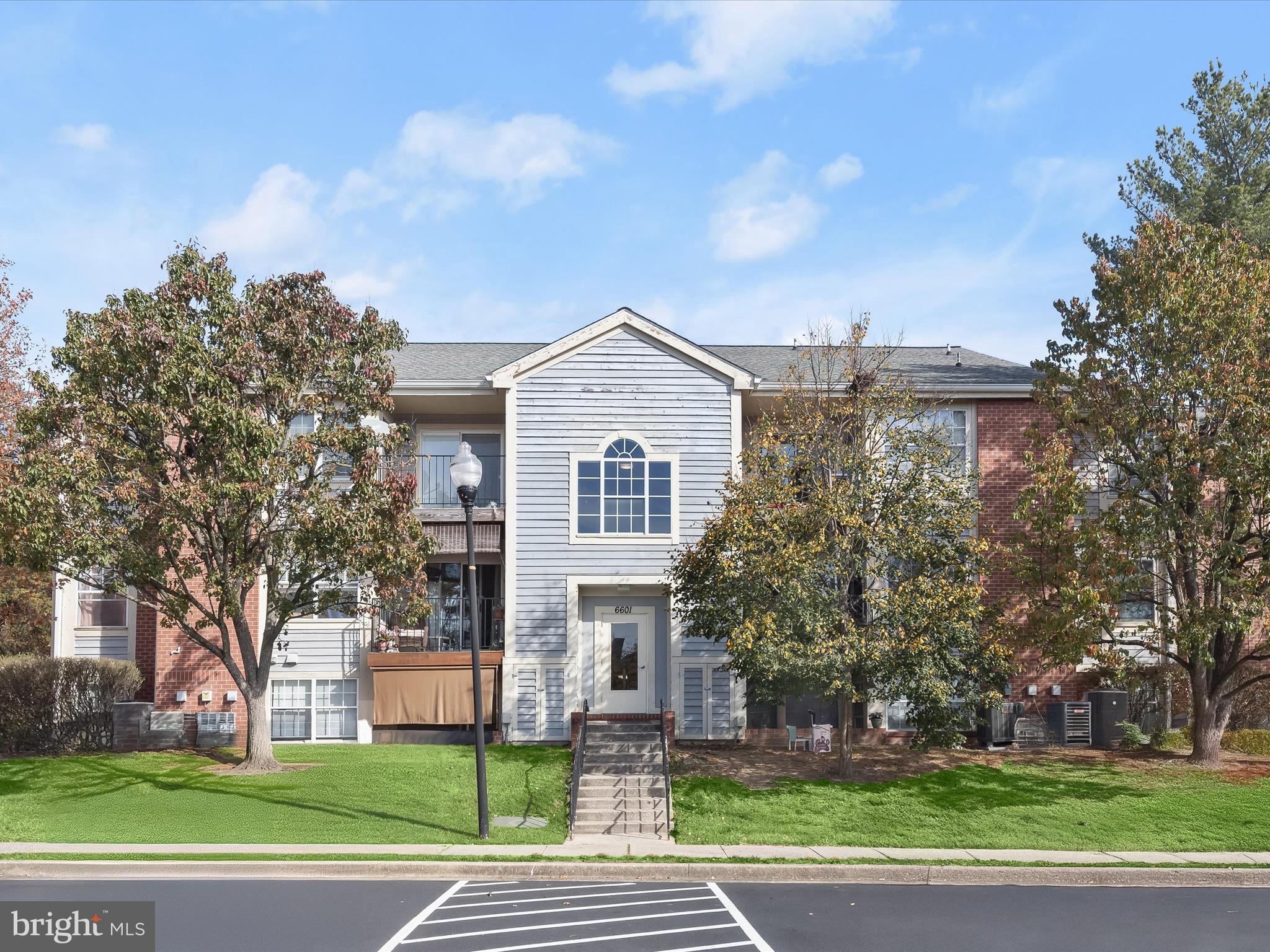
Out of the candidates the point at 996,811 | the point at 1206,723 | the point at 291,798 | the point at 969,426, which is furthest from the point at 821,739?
the point at 291,798

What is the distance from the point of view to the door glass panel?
22.8 metres

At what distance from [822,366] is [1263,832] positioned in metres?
12.1

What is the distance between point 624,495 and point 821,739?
6.28 metres

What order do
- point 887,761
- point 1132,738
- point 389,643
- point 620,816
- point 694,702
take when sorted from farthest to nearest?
point 389,643
point 694,702
point 1132,738
point 887,761
point 620,816

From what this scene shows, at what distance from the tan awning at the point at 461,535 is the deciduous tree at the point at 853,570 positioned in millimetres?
5315

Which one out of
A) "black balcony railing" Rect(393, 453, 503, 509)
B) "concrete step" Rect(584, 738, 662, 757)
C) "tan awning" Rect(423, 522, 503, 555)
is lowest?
"concrete step" Rect(584, 738, 662, 757)

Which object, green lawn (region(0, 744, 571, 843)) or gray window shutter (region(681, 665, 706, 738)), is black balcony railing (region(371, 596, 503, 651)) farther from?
gray window shutter (region(681, 665, 706, 738))

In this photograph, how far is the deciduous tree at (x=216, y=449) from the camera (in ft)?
55.8

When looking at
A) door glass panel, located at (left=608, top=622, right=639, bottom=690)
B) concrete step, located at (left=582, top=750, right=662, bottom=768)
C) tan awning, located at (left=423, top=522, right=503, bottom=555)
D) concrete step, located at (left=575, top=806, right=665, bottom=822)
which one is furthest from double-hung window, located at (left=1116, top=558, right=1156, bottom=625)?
tan awning, located at (left=423, top=522, right=503, bottom=555)

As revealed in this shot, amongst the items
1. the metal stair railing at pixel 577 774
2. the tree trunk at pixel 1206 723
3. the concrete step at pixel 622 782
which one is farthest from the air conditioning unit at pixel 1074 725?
the metal stair railing at pixel 577 774

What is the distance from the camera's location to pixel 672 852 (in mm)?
14242

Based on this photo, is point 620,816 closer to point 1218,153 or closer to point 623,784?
point 623,784

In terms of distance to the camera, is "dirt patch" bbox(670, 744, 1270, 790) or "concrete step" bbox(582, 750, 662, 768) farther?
"concrete step" bbox(582, 750, 662, 768)

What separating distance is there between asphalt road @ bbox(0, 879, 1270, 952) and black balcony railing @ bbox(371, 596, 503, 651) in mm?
10638
